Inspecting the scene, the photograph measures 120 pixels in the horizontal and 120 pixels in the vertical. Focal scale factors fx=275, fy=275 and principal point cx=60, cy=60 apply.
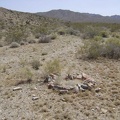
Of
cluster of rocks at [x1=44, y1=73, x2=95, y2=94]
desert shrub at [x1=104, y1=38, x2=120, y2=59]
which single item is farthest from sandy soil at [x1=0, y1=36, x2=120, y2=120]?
desert shrub at [x1=104, y1=38, x2=120, y2=59]

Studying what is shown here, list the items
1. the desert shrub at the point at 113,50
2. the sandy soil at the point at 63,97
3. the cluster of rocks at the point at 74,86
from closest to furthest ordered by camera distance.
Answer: the sandy soil at the point at 63,97, the cluster of rocks at the point at 74,86, the desert shrub at the point at 113,50

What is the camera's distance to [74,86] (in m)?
9.14

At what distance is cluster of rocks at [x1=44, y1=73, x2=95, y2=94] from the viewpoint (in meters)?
8.99

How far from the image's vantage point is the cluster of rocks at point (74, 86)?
29.5 ft

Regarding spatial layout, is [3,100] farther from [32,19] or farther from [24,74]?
[32,19]

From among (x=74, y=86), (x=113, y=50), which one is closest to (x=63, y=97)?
(x=74, y=86)

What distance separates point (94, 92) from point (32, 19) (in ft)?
156

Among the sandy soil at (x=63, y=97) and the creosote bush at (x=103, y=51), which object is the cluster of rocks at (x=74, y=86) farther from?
the creosote bush at (x=103, y=51)

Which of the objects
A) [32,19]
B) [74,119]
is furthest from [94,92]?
[32,19]

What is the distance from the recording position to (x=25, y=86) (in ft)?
31.8

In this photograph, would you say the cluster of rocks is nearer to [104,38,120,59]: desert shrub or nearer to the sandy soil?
the sandy soil

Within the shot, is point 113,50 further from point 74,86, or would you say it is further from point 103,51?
point 74,86

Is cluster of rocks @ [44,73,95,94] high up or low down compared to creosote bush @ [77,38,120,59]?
down

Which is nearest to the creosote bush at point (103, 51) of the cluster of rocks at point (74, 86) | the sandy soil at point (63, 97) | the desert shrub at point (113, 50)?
the desert shrub at point (113, 50)
